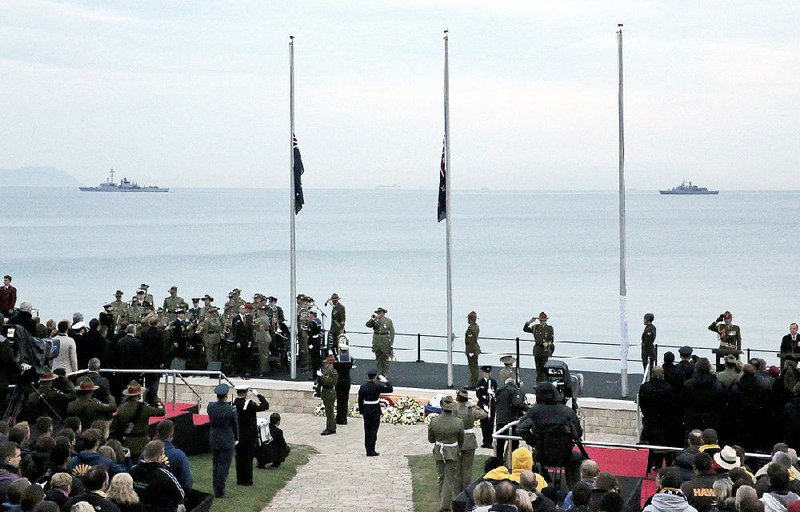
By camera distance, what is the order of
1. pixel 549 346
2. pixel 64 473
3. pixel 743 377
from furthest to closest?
pixel 549 346 → pixel 743 377 → pixel 64 473

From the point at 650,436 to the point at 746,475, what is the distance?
5.55 m

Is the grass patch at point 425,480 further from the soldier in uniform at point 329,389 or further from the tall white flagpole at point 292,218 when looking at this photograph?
the tall white flagpole at point 292,218

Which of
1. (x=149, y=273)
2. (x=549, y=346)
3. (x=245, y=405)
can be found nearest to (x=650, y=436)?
(x=245, y=405)

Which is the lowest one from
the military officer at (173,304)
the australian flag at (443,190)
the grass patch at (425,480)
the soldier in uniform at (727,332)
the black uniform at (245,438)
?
the grass patch at (425,480)

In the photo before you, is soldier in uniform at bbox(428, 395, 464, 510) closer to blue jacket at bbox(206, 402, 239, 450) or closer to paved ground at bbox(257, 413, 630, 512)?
paved ground at bbox(257, 413, 630, 512)

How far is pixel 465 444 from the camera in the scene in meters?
14.6

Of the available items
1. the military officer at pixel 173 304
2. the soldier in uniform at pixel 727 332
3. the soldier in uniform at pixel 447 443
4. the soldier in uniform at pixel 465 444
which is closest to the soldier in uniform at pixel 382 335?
the military officer at pixel 173 304

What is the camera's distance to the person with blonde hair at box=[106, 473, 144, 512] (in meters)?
9.24

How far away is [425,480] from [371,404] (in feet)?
5.36

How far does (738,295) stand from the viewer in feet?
246

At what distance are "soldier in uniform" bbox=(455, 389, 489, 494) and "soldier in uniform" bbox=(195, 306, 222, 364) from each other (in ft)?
33.9

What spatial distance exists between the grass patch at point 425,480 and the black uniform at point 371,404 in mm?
744

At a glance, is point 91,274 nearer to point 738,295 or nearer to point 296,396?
point 738,295

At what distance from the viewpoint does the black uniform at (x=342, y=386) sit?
66.4 ft
